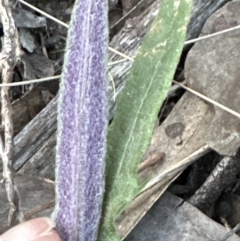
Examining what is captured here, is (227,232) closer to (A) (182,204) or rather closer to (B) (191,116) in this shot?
Answer: (A) (182,204)

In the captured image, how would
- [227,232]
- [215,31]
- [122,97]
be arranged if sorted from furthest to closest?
[215,31], [227,232], [122,97]

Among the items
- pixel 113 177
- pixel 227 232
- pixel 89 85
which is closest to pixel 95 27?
pixel 89 85

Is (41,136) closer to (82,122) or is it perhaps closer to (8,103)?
(8,103)

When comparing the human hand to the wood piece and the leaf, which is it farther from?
the wood piece

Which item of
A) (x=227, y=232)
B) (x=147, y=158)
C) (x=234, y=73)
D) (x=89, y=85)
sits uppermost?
(x=89, y=85)

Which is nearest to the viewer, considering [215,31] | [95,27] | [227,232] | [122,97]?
[95,27]

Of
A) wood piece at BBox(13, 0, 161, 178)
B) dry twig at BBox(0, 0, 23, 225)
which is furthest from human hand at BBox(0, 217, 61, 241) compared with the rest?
wood piece at BBox(13, 0, 161, 178)

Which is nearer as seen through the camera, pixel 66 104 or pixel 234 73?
pixel 66 104

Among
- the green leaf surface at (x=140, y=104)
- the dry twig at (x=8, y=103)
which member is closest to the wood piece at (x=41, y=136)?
the dry twig at (x=8, y=103)

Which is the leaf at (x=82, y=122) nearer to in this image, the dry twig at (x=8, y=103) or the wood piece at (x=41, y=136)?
the dry twig at (x=8, y=103)
